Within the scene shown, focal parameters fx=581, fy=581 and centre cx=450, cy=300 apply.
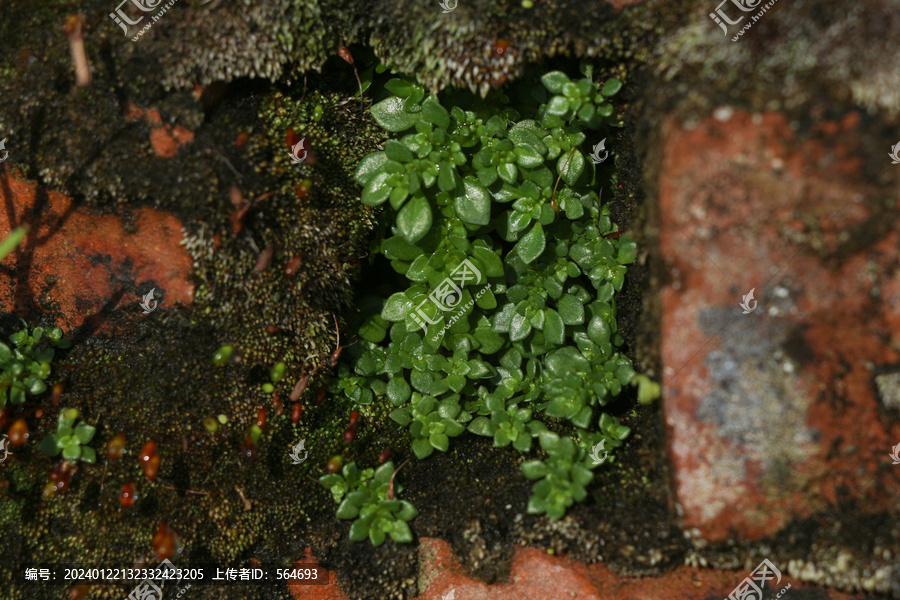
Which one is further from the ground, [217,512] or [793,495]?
[217,512]

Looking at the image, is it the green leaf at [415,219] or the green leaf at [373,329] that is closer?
the green leaf at [415,219]

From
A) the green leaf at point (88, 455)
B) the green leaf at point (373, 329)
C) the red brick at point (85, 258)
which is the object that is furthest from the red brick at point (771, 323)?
the green leaf at point (88, 455)

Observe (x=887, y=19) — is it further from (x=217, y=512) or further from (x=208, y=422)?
(x=217, y=512)

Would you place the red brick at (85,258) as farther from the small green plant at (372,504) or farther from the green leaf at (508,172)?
the green leaf at (508,172)

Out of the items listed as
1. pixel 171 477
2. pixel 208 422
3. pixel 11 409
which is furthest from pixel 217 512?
pixel 11 409

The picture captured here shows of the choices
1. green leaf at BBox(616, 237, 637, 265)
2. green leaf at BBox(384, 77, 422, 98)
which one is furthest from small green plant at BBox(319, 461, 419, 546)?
green leaf at BBox(384, 77, 422, 98)

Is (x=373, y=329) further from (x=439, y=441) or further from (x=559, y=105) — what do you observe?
(x=559, y=105)
